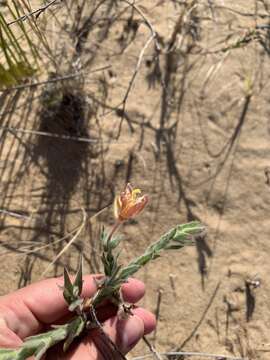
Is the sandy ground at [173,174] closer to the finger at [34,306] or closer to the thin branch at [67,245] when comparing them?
the thin branch at [67,245]

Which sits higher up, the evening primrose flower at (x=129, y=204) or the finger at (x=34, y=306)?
the evening primrose flower at (x=129, y=204)

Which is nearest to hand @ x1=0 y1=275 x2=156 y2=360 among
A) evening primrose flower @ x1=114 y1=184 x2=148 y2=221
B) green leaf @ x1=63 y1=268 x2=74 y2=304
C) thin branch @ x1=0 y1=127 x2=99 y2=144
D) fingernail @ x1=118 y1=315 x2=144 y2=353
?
fingernail @ x1=118 y1=315 x2=144 y2=353

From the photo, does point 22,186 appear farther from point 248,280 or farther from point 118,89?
point 248,280

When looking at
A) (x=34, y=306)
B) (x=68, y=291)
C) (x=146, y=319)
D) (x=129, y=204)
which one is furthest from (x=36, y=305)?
(x=129, y=204)

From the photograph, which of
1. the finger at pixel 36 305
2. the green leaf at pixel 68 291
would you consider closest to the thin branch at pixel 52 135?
the finger at pixel 36 305

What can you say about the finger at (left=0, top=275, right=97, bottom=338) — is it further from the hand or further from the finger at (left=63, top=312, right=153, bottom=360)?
the finger at (left=63, top=312, right=153, bottom=360)

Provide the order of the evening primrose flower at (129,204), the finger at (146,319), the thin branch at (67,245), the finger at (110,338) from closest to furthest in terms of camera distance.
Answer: the evening primrose flower at (129,204) < the finger at (110,338) < the finger at (146,319) < the thin branch at (67,245)
